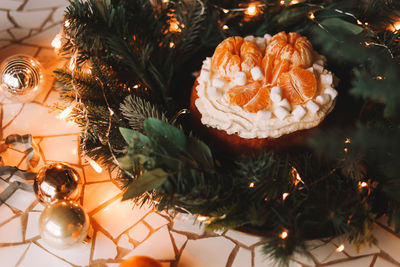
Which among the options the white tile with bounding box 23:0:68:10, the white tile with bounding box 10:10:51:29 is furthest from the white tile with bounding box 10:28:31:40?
the white tile with bounding box 23:0:68:10

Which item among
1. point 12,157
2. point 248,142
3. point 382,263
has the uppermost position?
point 248,142

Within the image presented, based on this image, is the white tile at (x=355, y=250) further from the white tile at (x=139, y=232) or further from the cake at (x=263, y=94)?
the white tile at (x=139, y=232)

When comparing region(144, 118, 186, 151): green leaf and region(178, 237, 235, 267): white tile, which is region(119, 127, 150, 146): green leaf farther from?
region(178, 237, 235, 267): white tile

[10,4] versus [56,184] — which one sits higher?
[10,4]

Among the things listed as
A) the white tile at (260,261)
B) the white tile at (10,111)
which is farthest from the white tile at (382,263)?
the white tile at (10,111)

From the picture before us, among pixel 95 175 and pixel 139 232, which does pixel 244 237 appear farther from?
pixel 95 175

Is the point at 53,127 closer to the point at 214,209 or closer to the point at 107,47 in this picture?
the point at 107,47

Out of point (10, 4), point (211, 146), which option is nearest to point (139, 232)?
point (211, 146)

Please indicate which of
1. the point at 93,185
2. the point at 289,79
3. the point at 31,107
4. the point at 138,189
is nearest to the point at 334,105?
the point at 289,79
